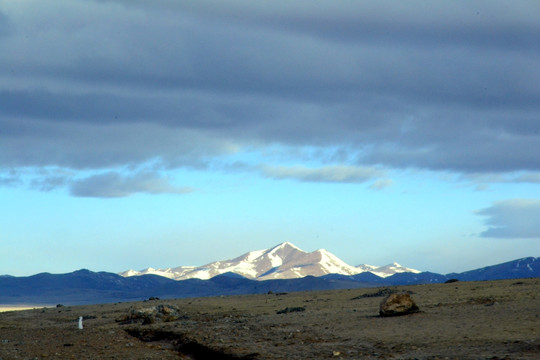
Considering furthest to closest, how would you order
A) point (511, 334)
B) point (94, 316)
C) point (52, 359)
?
1. point (94, 316)
2. point (52, 359)
3. point (511, 334)

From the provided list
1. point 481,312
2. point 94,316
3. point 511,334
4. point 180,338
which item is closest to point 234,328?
point 180,338

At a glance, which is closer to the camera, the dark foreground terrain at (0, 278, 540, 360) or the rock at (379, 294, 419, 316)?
the dark foreground terrain at (0, 278, 540, 360)

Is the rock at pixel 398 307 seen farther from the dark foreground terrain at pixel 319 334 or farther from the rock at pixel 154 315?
the rock at pixel 154 315

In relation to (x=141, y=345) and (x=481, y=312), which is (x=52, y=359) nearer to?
(x=141, y=345)

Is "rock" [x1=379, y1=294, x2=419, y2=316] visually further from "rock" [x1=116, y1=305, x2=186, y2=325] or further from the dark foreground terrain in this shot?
"rock" [x1=116, y1=305, x2=186, y2=325]

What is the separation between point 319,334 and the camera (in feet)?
113

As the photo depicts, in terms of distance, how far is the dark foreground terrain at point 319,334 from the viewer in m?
28.0

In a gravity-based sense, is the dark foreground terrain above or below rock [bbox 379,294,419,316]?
below

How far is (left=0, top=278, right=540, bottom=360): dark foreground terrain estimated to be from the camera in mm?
28047

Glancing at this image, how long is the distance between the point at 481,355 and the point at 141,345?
18.4m

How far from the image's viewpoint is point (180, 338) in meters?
38.5

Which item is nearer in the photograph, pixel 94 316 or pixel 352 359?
pixel 352 359

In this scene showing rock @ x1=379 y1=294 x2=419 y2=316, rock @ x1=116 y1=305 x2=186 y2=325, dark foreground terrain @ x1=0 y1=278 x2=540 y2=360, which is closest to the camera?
dark foreground terrain @ x1=0 y1=278 x2=540 y2=360

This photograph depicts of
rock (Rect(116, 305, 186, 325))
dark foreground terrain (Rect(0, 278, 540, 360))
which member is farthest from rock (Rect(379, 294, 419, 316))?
rock (Rect(116, 305, 186, 325))
